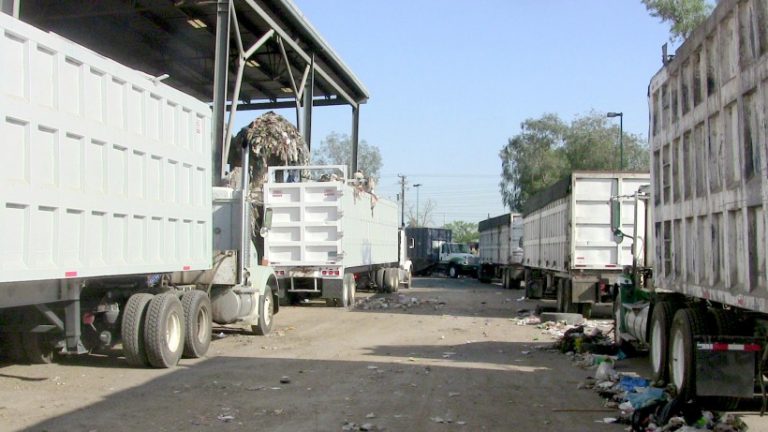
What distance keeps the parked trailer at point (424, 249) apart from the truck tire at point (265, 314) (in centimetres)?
3497

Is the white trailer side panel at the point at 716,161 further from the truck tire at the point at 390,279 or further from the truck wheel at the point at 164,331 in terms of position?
the truck tire at the point at 390,279

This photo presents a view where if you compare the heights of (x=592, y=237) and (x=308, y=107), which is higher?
(x=308, y=107)

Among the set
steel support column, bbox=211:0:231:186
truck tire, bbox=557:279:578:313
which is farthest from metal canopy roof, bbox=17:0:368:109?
truck tire, bbox=557:279:578:313

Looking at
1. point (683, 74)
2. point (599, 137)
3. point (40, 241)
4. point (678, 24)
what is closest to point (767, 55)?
point (683, 74)

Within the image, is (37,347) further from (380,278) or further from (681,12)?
(681,12)

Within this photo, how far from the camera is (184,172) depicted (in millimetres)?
10844

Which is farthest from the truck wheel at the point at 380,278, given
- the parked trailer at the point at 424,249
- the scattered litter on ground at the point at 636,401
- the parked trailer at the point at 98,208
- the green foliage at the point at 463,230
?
the green foliage at the point at 463,230

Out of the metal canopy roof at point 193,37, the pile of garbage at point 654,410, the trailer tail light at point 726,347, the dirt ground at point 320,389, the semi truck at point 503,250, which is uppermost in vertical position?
the metal canopy roof at point 193,37

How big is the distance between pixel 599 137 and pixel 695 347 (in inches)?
1790

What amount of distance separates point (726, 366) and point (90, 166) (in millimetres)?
6398

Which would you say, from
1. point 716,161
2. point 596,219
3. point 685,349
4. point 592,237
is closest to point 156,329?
point 685,349

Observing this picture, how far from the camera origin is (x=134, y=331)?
9.91 m

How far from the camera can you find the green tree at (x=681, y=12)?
26641mm

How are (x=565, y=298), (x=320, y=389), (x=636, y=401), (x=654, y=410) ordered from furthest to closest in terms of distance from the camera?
(x=565, y=298)
(x=320, y=389)
(x=636, y=401)
(x=654, y=410)
